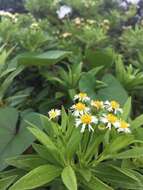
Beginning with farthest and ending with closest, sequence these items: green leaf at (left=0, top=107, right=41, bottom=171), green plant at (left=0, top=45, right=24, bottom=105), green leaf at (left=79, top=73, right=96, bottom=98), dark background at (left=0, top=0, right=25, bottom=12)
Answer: dark background at (left=0, top=0, right=25, bottom=12), green leaf at (left=79, top=73, right=96, bottom=98), green plant at (left=0, top=45, right=24, bottom=105), green leaf at (left=0, top=107, right=41, bottom=171)

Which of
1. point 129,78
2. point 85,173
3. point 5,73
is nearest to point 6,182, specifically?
point 85,173

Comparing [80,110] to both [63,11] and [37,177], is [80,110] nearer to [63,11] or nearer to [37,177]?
[37,177]

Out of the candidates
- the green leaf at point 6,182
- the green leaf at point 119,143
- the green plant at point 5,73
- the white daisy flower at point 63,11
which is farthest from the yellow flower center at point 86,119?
the white daisy flower at point 63,11

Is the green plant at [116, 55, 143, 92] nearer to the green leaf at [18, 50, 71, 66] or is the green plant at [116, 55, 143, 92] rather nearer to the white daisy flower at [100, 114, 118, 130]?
the green leaf at [18, 50, 71, 66]

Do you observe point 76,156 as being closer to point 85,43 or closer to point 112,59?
point 112,59

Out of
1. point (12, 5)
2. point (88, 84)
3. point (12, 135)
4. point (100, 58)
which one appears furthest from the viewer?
point (12, 5)

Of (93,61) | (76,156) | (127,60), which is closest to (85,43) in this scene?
(127,60)

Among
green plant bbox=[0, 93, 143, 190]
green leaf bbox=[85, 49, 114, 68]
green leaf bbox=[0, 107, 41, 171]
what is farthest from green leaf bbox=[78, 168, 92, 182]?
green leaf bbox=[85, 49, 114, 68]
